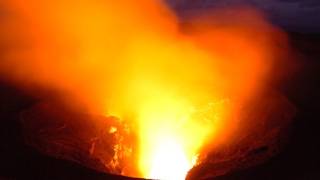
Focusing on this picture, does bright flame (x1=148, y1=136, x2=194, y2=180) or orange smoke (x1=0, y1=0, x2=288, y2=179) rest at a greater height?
orange smoke (x1=0, y1=0, x2=288, y2=179)

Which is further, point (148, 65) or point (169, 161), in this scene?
point (148, 65)

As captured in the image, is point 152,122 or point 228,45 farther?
point 228,45

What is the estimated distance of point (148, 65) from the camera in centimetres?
305

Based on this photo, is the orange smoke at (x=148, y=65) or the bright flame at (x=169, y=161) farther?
the orange smoke at (x=148, y=65)

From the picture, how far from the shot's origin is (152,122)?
2.64 meters

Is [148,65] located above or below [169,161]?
above

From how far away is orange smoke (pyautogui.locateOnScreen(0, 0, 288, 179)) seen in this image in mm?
2504

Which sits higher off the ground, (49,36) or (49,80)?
(49,36)

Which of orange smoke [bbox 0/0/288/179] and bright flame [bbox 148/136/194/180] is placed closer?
bright flame [bbox 148/136/194/180]

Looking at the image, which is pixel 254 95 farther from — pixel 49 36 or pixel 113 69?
pixel 49 36

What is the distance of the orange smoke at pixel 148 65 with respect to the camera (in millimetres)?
2504

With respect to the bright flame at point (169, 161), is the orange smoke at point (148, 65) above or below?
above

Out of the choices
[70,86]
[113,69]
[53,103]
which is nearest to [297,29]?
→ [113,69]

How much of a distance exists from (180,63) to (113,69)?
0.42 meters
